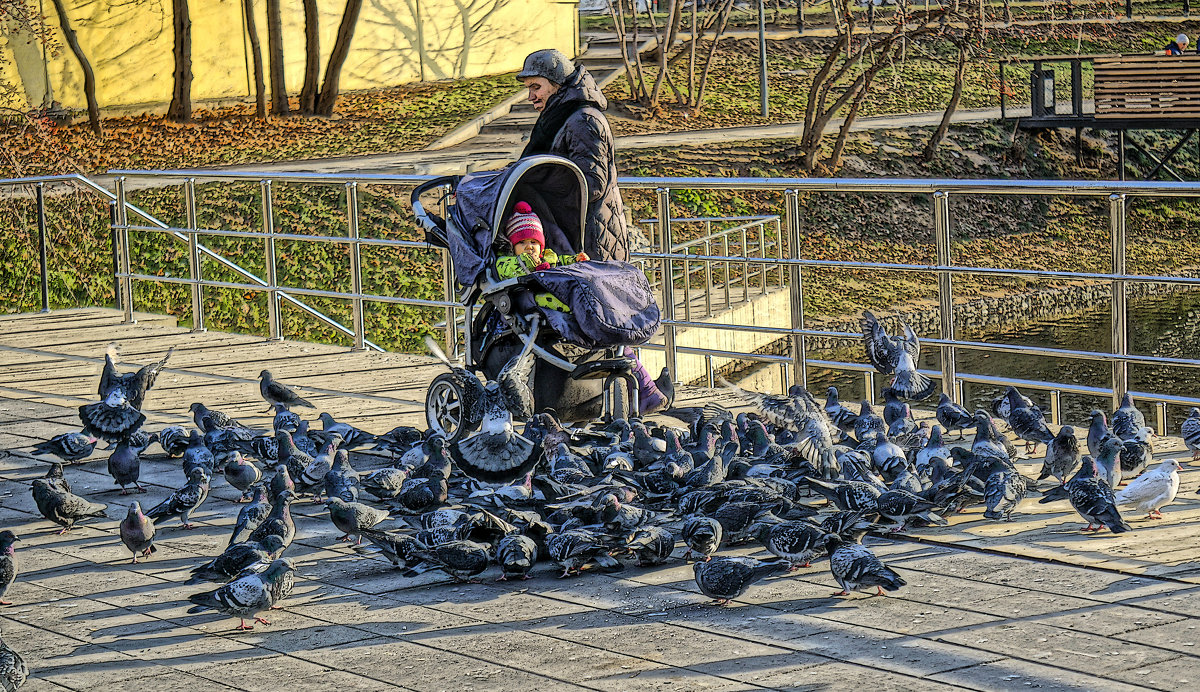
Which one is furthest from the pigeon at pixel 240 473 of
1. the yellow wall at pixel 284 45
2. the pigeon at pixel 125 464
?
the yellow wall at pixel 284 45

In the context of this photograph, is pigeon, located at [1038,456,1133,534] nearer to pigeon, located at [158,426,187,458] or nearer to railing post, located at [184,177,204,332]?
pigeon, located at [158,426,187,458]

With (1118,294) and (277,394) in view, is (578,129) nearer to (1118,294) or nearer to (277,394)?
(277,394)

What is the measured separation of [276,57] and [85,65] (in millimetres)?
3569

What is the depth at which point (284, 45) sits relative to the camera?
2862 centimetres

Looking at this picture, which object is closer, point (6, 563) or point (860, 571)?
point (860, 571)

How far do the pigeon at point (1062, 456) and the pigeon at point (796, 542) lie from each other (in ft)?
4.83

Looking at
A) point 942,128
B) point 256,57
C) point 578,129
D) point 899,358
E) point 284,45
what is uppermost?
point 284,45

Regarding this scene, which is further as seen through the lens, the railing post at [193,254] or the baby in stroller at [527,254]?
the railing post at [193,254]

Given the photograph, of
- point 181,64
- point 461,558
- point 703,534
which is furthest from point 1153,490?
point 181,64

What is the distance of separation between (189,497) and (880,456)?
290cm

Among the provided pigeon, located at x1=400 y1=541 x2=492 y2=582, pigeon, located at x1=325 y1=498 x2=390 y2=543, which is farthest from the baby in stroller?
pigeon, located at x1=400 y1=541 x2=492 y2=582

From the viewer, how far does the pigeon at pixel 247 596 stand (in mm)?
4773

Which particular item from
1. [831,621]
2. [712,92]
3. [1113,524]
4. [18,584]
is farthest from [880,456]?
[712,92]

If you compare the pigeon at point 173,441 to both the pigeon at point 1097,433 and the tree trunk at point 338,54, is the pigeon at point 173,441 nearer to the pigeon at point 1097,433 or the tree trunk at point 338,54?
the pigeon at point 1097,433
